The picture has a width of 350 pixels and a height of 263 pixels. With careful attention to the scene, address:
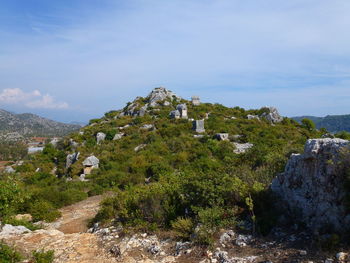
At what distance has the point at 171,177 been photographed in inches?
415

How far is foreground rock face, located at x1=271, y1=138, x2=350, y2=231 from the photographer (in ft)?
18.9

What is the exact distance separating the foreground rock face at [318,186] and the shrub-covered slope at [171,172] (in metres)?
0.77

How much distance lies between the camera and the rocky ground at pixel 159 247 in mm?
5587

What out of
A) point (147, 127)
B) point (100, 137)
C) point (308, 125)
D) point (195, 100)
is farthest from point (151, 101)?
point (308, 125)

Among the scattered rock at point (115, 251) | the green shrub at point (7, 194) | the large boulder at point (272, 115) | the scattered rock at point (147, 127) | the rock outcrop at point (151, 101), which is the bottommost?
the scattered rock at point (115, 251)

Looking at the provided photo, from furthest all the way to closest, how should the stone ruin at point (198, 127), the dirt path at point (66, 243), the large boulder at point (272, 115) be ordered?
the large boulder at point (272, 115)
the stone ruin at point (198, 127)
the dirt path at point (66, 243)

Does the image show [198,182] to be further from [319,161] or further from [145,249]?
[319,161]

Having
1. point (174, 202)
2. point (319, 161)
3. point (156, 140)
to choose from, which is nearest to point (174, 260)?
point (174, 202)

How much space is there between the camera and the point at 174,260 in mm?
6180

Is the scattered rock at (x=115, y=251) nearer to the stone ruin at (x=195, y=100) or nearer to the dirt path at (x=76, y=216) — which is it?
the dirt path at (x=76, y=216)

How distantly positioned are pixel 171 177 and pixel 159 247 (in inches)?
153

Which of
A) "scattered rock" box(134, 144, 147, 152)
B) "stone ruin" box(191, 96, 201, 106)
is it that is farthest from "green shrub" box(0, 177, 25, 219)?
"stone ruin" box(191, 96, 201, 106)

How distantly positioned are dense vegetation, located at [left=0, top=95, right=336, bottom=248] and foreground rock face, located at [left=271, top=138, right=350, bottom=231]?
73 cm

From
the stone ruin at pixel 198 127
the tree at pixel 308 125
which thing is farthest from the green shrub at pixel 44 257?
the tree at pixel 308 125
